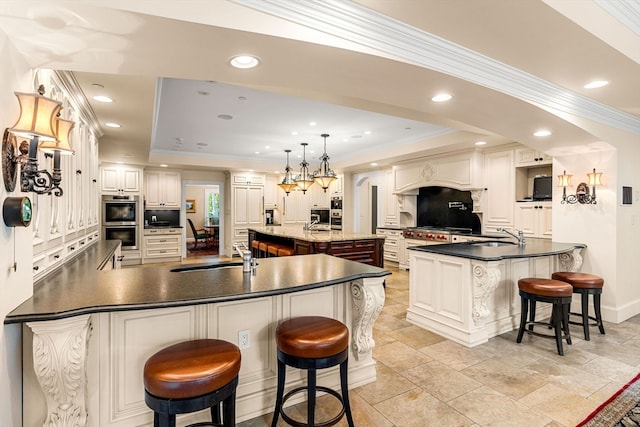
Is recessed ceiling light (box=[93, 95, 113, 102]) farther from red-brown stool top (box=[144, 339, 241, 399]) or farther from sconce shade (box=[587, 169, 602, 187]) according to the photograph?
sconce shade (box=[587, 169, 602, 187])

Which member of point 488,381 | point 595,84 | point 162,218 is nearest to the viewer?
point 488,381

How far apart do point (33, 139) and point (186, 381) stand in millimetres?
1271

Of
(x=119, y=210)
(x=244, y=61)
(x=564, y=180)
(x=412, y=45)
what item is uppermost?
(x=412, y=45)

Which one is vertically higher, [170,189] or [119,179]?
[119,179]

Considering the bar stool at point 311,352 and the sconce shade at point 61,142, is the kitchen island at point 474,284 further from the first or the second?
the sconce shade at point 61,142

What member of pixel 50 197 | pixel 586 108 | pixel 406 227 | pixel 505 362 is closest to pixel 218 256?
pixel 406 227

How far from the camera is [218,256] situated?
30.0 feet

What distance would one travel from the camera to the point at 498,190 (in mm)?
5590

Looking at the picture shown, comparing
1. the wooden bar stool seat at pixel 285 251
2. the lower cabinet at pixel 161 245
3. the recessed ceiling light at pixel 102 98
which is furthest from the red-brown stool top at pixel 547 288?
the lower cabinet at pixel 161 245

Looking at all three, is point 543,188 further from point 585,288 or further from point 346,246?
point 346,246

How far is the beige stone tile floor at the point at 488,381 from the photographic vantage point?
6.82 feet

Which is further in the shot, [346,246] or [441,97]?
[346,246]

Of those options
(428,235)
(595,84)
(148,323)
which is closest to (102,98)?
(148,323)

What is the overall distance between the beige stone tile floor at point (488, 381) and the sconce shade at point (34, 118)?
192 centimetres
